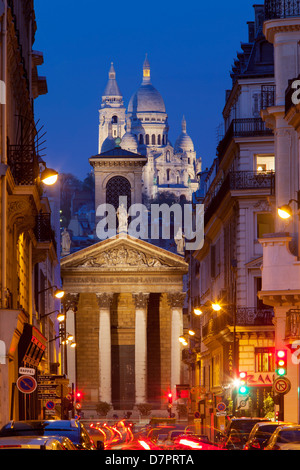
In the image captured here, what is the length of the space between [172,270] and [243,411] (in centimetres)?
6765

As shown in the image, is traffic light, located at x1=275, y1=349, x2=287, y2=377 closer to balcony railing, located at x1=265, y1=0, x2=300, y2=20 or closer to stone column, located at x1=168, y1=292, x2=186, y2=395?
balcony railing, located at x1=265, y1=0, x2=300, y2=20

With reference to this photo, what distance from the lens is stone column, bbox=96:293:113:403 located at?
399 ft

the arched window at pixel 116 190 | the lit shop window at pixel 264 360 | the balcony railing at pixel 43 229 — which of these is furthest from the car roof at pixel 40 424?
the arched window at pixel 116 190

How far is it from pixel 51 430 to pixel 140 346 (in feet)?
336

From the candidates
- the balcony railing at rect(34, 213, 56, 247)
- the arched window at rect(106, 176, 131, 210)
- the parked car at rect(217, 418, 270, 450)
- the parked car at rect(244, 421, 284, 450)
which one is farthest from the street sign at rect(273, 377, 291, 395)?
the arched window at rect(106, 176, 131, 210)

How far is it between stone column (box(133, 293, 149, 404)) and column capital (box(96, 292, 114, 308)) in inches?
95.2

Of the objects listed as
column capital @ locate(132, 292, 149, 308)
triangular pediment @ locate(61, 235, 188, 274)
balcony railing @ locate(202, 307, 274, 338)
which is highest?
triangular pediment @ locate(61, 235, 188, 274)

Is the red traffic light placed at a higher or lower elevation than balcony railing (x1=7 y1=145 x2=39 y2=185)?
lower

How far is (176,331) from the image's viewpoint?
400 feet

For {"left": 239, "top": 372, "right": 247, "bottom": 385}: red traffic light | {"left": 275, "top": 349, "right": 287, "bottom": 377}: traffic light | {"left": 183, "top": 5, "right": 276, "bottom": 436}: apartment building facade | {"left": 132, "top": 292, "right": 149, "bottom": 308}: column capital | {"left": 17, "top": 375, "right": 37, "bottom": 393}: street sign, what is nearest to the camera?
{"left": 17, "top": 375, "right": 37, "bottom": 393}: street sign

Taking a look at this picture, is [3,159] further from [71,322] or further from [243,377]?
[71,322]

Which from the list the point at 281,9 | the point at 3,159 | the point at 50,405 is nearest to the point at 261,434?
the point at 3,159
